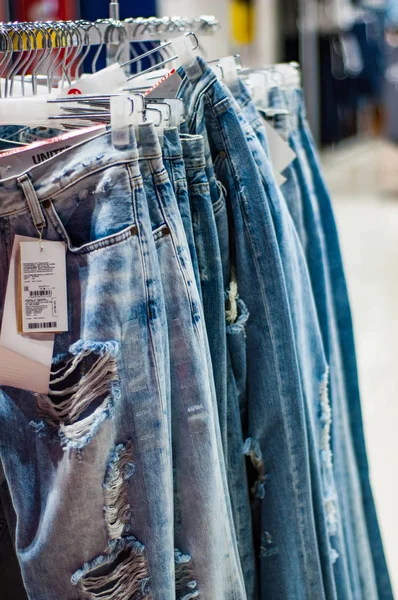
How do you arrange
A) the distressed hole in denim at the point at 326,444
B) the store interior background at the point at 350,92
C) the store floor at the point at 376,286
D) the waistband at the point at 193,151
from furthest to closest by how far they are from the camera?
the store interior background at the point at 350,92 < the store floor at the point at 376,286 < the distressed hole in denim at the point at 326,444 < the waistband at the point at 193,151

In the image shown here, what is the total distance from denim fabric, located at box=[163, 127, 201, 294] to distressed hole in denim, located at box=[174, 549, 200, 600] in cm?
32

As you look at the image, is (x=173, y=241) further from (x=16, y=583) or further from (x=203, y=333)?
(x=16, y=583)

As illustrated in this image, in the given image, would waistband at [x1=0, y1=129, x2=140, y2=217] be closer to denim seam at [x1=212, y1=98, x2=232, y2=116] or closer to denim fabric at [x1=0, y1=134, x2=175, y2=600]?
denim fabric at [x1=0, y1=134, x2=175, y2=600]

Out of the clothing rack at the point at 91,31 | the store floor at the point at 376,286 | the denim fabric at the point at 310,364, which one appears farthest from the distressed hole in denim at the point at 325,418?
the store floor at the point at 376,286

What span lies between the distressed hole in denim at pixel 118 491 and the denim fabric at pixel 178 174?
221mm

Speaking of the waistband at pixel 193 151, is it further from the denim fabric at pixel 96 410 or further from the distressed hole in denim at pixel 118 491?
the distressed hole in denim at pixel 118 491

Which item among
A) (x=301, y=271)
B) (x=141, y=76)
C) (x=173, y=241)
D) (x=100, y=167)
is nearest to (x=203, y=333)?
(x=173, y=241)

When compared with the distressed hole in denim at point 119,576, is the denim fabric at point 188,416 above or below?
above

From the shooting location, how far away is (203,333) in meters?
0.79

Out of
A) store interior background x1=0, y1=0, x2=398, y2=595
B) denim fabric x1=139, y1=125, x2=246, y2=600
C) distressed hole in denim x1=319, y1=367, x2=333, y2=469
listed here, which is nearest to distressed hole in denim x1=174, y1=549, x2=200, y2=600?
denim fabric x1=139, y1=125, x2=246, y2=600

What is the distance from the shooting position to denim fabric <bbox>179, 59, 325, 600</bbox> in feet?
2.94

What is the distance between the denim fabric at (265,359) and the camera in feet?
2.94

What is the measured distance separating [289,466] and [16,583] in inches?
16.2

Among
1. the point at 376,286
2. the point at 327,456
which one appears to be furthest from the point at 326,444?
the point at 376,286
